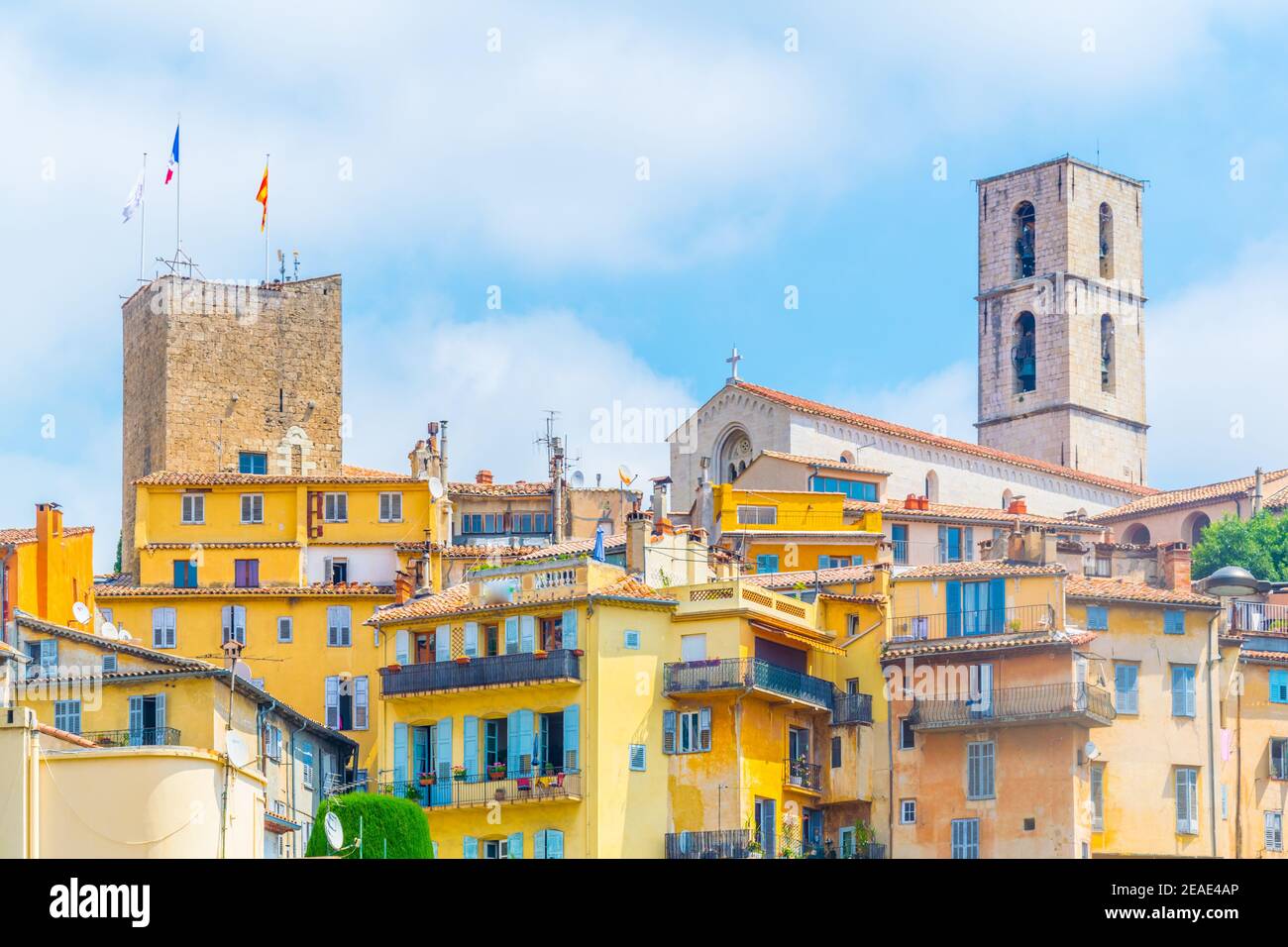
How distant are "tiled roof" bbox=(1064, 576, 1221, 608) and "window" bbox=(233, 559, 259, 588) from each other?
23571 mm

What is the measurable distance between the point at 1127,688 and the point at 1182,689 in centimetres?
162

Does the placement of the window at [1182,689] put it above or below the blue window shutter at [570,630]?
below

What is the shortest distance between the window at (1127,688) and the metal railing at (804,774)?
25.2 ft

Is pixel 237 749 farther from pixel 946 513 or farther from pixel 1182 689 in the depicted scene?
pixel 946 513

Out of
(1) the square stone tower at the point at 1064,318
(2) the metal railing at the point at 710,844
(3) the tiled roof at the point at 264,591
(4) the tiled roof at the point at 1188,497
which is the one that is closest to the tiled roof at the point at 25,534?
(3) the tiled roof at the point at 264,591

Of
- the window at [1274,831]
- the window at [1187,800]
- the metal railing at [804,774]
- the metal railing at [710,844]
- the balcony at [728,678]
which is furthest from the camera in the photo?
the window at [1274,831]

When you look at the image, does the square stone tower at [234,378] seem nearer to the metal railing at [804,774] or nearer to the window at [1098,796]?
the metal railing at [804,774]

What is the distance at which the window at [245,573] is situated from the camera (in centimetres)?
7469

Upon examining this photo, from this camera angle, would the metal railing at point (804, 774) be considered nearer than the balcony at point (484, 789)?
No

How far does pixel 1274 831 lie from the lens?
6669cm

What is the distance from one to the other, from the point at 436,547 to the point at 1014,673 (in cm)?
1970

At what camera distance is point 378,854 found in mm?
53969
